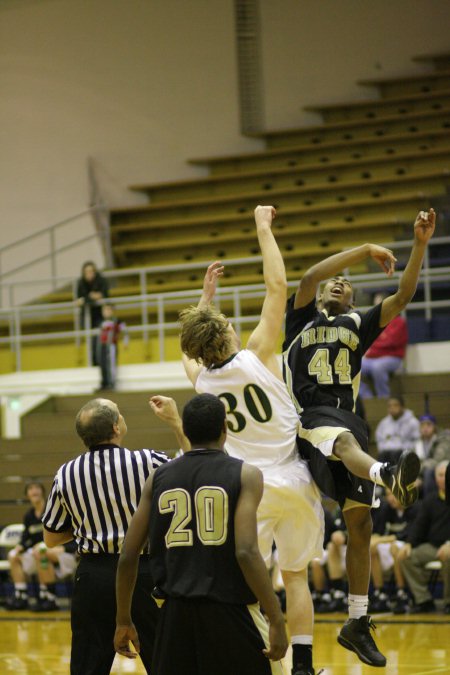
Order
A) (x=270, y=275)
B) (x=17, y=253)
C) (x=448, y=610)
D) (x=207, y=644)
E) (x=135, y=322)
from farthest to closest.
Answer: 1. (x=17, y=253)
2. (x=135, y=322)
3. (x=448, y=610)
4. (x=270, y=275)
5. (x=207, y=644)

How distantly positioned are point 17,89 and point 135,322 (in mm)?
5100

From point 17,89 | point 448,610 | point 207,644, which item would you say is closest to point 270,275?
point 207,644

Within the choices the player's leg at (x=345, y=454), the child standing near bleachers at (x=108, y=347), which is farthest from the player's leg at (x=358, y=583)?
the child standing near bleachers at (x=108, y=347)

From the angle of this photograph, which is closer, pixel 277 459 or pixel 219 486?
pixel 219 486

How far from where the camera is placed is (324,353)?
577 centimetres

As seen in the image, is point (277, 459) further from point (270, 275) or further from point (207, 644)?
point (207, 644)

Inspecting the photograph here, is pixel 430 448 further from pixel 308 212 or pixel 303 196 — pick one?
pixel 303 196

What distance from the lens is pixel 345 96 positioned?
18.7 meters

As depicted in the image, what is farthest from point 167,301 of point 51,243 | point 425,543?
point 425,543

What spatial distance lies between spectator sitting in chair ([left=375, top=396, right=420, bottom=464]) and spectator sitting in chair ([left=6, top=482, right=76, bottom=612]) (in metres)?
3.67

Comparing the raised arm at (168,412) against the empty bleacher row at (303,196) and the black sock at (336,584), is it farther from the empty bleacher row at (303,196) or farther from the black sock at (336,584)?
the empty bleacher row at (303,196)

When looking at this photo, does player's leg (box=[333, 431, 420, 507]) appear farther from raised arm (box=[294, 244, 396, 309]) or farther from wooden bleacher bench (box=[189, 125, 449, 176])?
wooden bleacher bench (box=[189, 125, 449, 176])

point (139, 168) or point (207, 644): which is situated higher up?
point (139, 168)

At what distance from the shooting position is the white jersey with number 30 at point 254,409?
5.17m
